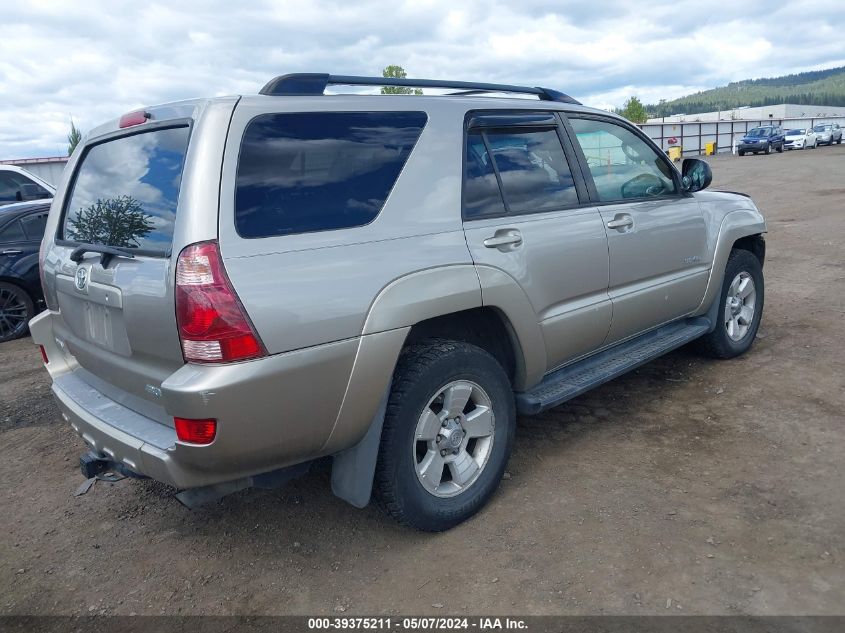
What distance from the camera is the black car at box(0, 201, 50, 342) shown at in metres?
7.27

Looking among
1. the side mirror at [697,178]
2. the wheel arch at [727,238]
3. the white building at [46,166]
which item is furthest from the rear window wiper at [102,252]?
the white building at [46,166]

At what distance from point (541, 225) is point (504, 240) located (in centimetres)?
32

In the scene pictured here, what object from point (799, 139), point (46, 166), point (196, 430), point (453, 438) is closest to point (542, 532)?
point (453, 438)

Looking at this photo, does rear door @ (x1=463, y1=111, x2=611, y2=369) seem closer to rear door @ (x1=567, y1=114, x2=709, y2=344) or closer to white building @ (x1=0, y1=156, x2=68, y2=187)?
rear door @ (x1=567, y1=114, x2=709, y2=344)

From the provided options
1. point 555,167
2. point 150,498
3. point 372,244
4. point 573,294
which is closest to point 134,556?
Result: point 150,498

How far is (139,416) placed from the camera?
2740mm

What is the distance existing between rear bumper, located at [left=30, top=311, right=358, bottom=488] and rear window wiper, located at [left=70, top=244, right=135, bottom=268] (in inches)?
22.9

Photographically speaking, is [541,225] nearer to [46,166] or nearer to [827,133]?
[46,166]

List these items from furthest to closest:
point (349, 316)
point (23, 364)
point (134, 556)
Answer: point (23, 364)
point (134, 556)
point (349, 316)

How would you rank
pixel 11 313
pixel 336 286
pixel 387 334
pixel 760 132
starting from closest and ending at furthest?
pixel 336 286
pixel 387 334
pixel 11 313
pixel 760 132

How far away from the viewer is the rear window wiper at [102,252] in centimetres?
263

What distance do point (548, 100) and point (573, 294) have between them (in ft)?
4.18

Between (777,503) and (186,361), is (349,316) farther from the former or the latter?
(777,503)

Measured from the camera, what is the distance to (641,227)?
3971mm
